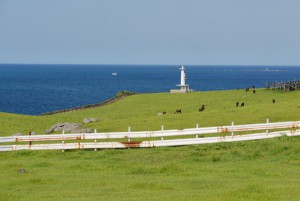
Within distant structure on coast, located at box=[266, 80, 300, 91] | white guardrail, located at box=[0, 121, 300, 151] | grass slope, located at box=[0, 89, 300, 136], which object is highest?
distant structure on coast, located at box=[266, 80, 300, 91]

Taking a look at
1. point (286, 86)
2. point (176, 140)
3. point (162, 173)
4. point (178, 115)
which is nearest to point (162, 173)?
point (162, 173)

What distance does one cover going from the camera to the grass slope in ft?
141

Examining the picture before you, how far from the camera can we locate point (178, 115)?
4962 centimetres

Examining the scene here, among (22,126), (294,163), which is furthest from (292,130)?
(22,126)

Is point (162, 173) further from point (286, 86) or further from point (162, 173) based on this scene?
point (286, 86)

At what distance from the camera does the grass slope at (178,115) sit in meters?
43.0

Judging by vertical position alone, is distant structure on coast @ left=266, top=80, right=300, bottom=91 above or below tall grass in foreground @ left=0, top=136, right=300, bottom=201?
above

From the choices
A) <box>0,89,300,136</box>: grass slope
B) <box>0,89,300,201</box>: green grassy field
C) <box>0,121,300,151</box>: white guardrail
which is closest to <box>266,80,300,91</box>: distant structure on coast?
<box>0,89,300,136</box>: grass slope

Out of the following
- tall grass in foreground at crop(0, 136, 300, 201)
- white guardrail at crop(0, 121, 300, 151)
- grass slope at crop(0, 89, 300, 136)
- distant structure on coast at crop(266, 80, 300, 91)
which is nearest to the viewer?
tall grass in foreground at crop(0, 136, 300, 201)

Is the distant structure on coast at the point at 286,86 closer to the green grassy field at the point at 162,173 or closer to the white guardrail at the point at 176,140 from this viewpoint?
the green grassy field at the point at 162,173

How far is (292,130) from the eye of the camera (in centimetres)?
Result: 3103

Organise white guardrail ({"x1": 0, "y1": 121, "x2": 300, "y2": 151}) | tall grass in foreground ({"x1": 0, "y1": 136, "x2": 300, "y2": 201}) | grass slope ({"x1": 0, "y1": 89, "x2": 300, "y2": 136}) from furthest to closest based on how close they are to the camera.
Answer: grass slope ({"x1": 0, "y1": 89, "x2": 300, "y2": 136}) < white guardrail ({"x1": 0, "y1": 121, "x2": 300, "y2": 151}) < tall grass in foreground ({"x1": 0, "y1": 136, "x2": 300, "y2": 201})

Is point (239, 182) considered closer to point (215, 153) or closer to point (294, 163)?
point (294, 163)

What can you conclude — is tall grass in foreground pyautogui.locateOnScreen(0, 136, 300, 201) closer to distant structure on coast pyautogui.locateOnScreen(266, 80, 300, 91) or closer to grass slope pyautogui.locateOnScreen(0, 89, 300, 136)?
grass slope pyautogui.locateOnScreen(0, 89, 300, 136)
